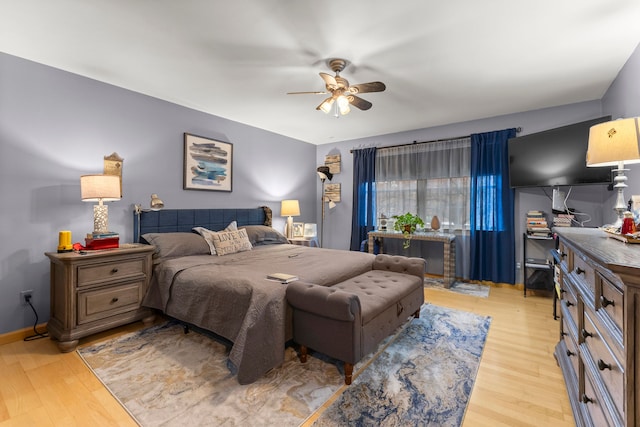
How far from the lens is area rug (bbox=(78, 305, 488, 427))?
65.9 inches

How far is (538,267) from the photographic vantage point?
372 cm

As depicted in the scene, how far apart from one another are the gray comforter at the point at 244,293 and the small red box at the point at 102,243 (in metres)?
0.46

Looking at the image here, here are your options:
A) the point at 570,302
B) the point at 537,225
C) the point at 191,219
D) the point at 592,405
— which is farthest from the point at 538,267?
the point at 191,219

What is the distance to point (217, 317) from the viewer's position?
2.26 m

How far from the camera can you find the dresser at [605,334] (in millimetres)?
858

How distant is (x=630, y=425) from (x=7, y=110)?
4.40 metres

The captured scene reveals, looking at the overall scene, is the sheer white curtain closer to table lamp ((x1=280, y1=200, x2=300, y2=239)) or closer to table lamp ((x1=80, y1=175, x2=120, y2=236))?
table lamp ((x1=280, y1=200, x2=300, y2=239))

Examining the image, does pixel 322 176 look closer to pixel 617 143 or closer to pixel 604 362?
pixel 617 143

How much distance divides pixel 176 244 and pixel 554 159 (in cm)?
459

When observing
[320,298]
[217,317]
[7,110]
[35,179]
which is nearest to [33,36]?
[7,110]

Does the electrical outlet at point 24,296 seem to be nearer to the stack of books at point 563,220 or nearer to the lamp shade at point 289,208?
the lamp shade at point 289,208

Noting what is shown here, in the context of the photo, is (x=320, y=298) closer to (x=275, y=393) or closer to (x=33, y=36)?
(x=275, y=393)

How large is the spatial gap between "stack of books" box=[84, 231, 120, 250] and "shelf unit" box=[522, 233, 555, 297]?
4869 millimetres

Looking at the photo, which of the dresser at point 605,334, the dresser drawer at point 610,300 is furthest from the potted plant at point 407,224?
the dresser drawer at point 610,300
